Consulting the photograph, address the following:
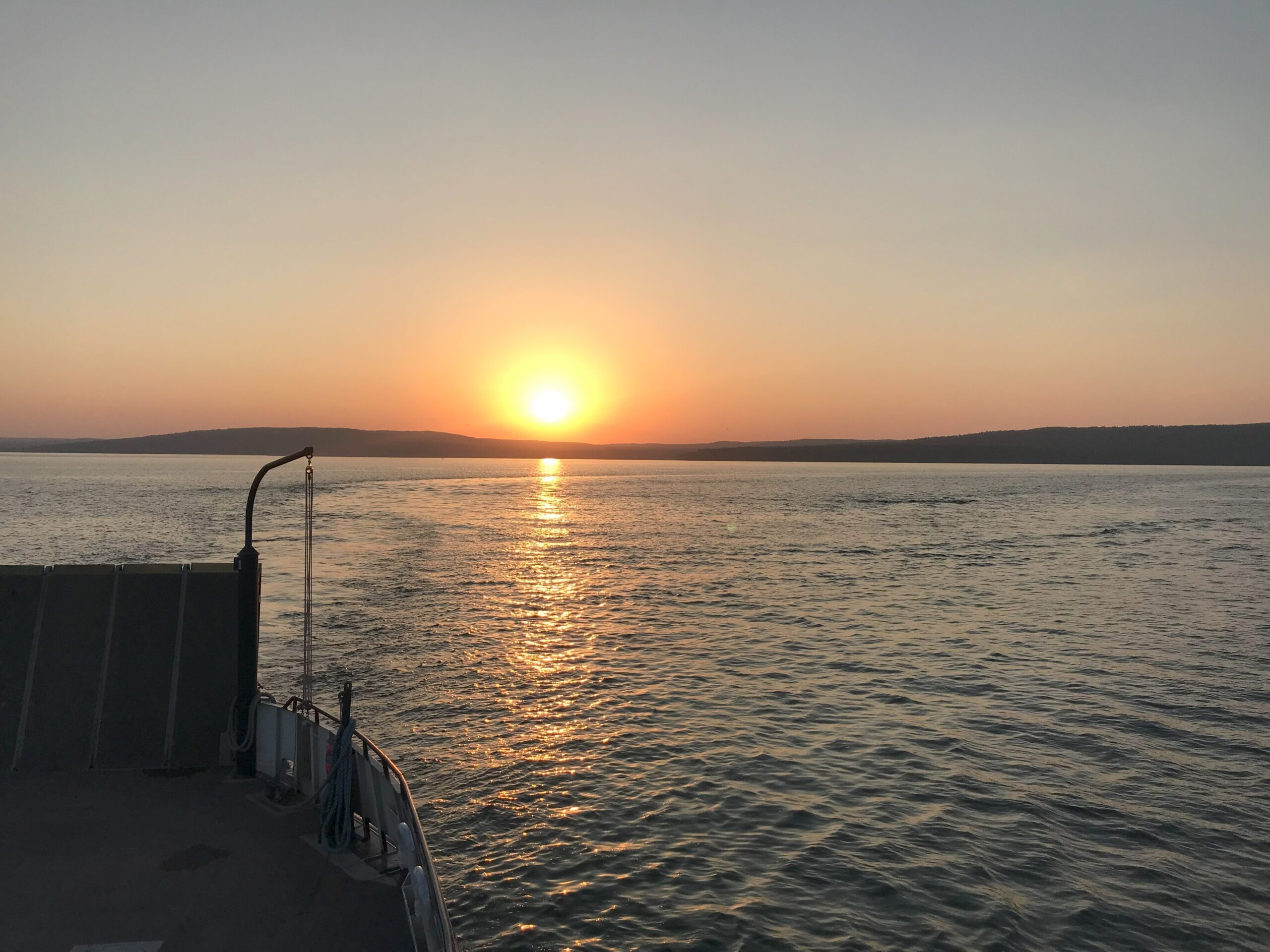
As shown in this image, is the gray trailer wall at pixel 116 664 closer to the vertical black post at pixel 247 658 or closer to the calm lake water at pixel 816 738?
the vertical black post at pixel 247 658

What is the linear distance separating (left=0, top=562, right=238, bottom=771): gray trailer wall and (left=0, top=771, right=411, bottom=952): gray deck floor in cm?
71

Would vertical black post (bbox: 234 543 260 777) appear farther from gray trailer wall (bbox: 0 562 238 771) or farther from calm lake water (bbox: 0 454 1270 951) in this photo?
calm lake water (bbox: 0 454 1270 951)

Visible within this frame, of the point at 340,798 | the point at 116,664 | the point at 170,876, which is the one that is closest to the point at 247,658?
the point at 116,664

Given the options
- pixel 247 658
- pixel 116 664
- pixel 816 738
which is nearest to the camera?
pixel 247 658

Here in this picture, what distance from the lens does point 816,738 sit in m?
23.7

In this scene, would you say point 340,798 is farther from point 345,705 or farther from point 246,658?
point 246,658

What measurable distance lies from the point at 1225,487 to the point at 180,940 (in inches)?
8921

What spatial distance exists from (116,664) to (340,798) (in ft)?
19.6

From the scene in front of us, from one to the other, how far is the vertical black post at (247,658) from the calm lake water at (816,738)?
4.34 meters

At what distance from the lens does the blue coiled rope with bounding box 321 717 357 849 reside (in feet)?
39.7

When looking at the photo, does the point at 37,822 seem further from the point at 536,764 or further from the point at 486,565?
the point at 486,565

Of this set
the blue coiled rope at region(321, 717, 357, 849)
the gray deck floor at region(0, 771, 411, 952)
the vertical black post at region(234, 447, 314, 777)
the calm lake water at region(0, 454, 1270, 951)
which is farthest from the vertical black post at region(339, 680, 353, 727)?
the calm lake water at region(0, 454, 1270, 951)

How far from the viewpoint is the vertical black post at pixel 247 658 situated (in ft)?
47.6

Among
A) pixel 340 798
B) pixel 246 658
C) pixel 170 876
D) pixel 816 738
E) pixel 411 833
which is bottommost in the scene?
pixel 816 738
